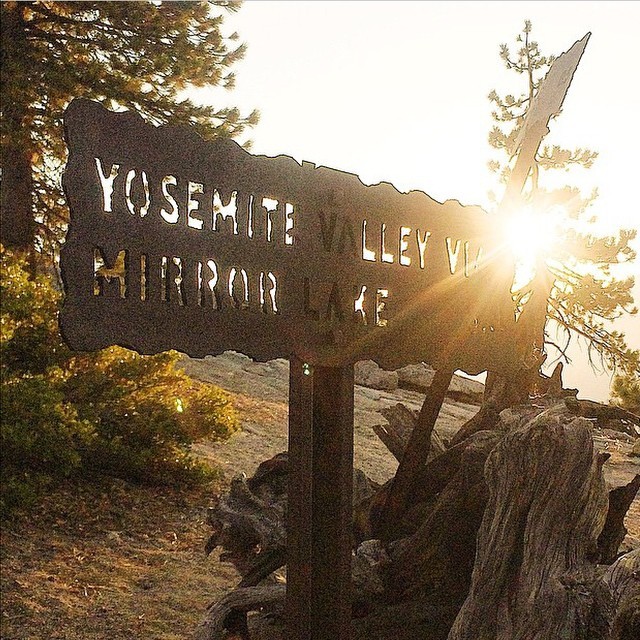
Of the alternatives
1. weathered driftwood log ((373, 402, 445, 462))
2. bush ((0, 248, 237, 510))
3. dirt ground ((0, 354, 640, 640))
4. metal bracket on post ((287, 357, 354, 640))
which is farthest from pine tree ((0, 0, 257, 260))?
metal bracket on post ((287, 357, 354, 640))

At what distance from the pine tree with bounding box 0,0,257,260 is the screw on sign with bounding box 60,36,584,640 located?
786 centimetres

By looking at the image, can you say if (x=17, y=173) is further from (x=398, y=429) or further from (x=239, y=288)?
(x=239, y=288)

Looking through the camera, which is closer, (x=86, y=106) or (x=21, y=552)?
(x=86, y=106)

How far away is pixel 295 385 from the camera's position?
288cm

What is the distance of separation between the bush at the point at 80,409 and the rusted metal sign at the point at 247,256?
4.98m

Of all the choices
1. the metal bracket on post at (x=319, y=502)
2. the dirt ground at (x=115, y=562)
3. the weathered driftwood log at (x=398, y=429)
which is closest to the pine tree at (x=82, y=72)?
the dirt ground at (x=115, y=562)

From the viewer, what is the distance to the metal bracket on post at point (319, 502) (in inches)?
112

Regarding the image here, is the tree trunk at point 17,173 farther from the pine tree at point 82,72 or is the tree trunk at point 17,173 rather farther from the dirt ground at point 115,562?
the dirt ground at point 115,562

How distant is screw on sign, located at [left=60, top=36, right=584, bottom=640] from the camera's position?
2.30 metres

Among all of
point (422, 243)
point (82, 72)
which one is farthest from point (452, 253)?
point (82, 72)

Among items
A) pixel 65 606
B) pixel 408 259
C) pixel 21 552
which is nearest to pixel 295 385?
pixel 408 259

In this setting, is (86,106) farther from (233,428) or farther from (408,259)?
(233,428)

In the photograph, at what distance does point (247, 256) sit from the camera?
8.72 ft

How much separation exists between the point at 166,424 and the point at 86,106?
641 cm
